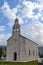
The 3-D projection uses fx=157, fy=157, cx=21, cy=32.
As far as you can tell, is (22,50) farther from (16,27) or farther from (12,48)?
(16,27)

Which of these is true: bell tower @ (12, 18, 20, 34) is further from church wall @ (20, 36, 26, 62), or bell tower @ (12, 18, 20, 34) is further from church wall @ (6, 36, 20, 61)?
church wall @ (20, 36, 26, 62)

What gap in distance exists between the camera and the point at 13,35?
139 ft

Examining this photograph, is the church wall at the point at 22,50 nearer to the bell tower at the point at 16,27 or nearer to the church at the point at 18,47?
the church at the point at 18,47

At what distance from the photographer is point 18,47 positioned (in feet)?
136

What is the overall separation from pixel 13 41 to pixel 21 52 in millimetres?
3931

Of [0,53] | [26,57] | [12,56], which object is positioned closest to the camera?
[26,57]

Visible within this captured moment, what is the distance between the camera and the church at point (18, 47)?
40.3 m

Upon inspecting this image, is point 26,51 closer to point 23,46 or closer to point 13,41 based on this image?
point 23,46

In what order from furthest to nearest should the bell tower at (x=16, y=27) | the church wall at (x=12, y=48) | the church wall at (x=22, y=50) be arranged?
the church wall at (x=12, y=48) < the bell tower at (x=16, y=27) < the church wall at (x=22, y=50)

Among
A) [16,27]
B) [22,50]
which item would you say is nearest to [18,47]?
[22,50]

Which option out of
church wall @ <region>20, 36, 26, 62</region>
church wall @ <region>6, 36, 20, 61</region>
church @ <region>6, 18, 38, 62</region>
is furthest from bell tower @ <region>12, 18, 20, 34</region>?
church wall @ <region>20, 36, 26, 62</region>

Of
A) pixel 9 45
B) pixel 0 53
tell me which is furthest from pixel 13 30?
pixel 0 53

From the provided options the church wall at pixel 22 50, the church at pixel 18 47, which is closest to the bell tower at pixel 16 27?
the church at pixel 18 47

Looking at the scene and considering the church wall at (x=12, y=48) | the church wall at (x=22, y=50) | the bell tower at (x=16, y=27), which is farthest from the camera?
the church wall at (x=12, y=48)
